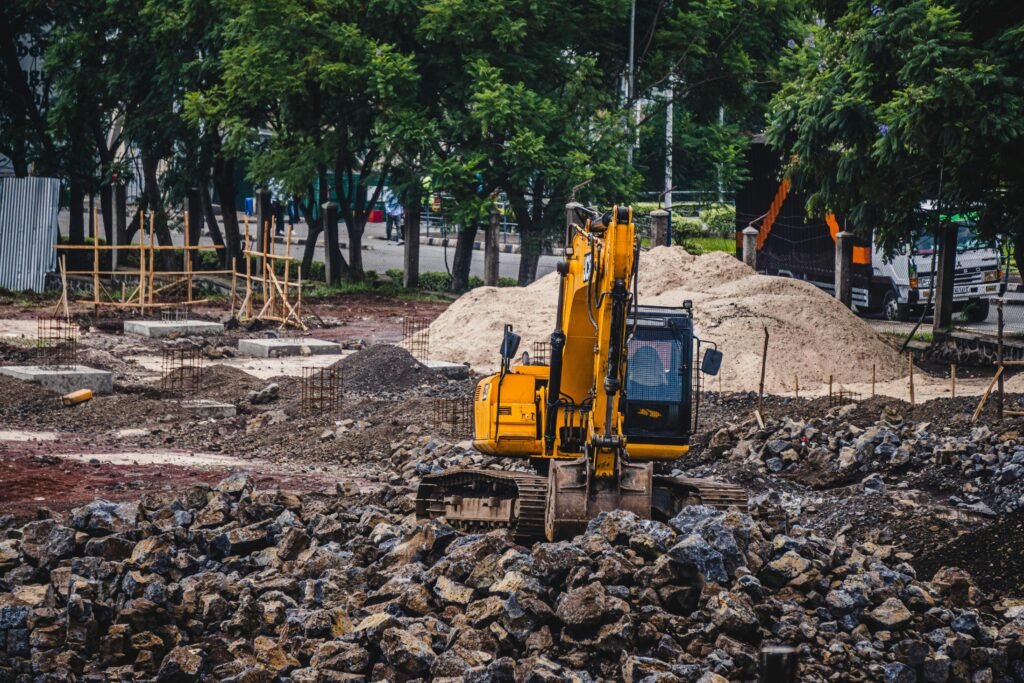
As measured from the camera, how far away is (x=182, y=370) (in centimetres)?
2397

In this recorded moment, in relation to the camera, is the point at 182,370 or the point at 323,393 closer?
the point at 323,393

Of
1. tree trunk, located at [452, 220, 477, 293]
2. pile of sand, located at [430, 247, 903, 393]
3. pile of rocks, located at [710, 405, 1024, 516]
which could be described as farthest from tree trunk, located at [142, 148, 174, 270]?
pile of rocks, located at [710, 405, 1024, 516]

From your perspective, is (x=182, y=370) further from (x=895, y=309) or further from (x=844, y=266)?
(x=895, y=309)

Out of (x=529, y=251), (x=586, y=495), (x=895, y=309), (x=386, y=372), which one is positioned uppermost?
(x=529, y=251)

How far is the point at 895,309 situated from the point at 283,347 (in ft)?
43.9

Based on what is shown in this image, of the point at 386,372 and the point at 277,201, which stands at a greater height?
the point at 277,201

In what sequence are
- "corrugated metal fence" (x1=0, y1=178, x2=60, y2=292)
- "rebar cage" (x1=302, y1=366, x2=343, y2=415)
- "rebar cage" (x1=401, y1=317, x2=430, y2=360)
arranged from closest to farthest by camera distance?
"rebar cage" (x1=302, y1=366, x2=343, y2=415)
"rebar cage" (x1=401, y1=317, x2=430, y2=360)
"corrugated metal fence" (x1=0, y1=178, x2=60, y2=292)

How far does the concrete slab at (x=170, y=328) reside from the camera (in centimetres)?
2947

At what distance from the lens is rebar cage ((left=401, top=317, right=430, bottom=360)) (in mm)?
26875

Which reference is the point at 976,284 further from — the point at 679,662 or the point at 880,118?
the point at 679,662

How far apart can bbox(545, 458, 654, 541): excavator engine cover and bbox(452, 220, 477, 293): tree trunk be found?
24.6 metres

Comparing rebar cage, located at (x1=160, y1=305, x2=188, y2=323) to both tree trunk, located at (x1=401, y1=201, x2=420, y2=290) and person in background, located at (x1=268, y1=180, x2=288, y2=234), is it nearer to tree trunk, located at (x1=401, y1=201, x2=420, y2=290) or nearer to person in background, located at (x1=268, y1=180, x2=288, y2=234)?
person in background, located at (x1=268, y1=180, x2=288, y2=234)

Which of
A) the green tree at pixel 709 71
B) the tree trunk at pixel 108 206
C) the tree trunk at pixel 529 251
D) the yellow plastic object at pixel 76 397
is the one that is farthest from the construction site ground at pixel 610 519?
the tree trunk at pixel 108 206

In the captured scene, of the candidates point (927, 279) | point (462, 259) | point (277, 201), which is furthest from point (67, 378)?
point (277, 201)
